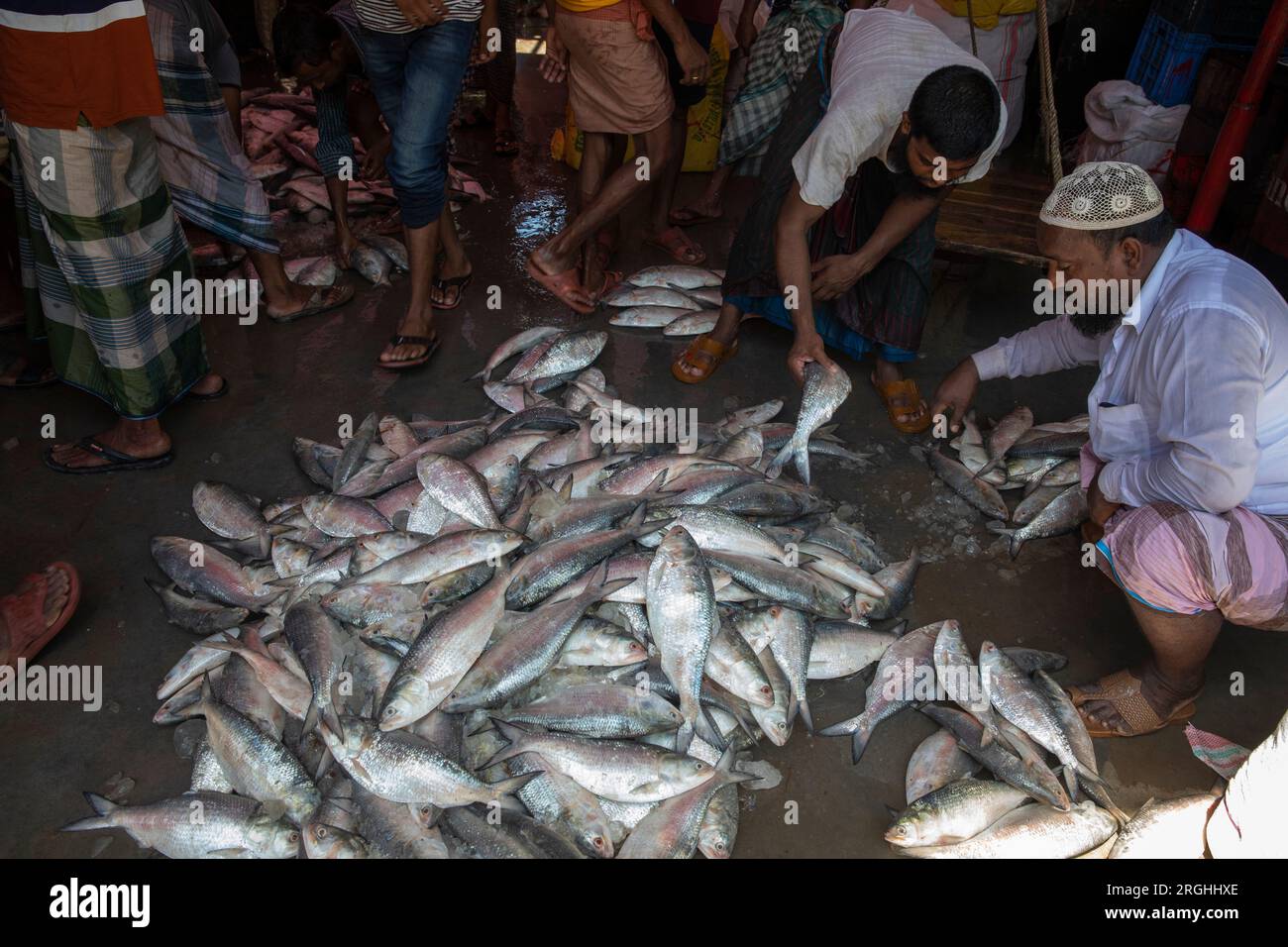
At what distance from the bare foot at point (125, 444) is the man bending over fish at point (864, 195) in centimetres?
215

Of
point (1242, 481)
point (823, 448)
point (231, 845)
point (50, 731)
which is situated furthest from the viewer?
point (823, 448)

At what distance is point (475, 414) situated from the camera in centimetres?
381

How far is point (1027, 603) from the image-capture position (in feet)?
10.1

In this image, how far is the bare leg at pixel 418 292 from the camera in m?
4.02

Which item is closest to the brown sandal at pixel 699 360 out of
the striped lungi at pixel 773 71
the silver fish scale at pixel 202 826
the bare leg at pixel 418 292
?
→ the bare leg at pixel 418 292

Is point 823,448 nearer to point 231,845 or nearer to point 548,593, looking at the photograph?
point 548,593

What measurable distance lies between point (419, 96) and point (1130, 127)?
13.3ft

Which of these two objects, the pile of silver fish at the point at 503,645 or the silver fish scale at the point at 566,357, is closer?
the pile of silver fish at the point at 503,645

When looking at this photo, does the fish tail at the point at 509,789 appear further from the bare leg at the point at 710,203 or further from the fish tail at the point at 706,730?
the bare leg at the point at 710,203

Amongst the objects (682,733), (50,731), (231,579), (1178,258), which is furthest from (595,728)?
(1178,258)

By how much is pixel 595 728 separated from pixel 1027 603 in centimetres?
162

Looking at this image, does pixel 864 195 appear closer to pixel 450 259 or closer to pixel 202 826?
pixel 450 259

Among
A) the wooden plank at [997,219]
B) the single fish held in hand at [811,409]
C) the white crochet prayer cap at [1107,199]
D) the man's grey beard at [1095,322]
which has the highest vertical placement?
the white crochet prayer cap at [1107,199]

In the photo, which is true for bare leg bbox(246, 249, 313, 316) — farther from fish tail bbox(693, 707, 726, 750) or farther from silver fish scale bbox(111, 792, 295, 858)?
fish tail bbox(693, 707, 726, 750)
